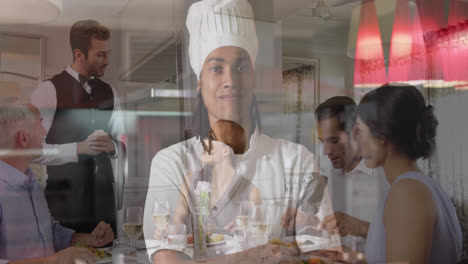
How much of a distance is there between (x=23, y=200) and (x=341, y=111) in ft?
4.36

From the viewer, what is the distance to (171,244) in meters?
1.57

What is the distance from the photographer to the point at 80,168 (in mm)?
1342

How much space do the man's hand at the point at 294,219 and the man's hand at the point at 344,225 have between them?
0.26ft

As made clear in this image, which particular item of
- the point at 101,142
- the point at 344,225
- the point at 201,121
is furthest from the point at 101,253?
the point at 344,225

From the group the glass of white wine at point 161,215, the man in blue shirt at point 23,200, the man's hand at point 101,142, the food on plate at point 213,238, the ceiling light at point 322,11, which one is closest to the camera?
the man in blue shirt at point 23,200

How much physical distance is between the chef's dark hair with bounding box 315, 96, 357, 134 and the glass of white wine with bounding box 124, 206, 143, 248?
884mm

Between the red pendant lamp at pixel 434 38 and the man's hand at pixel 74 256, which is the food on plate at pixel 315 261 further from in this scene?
the red pendant lamp at pixel 434 38

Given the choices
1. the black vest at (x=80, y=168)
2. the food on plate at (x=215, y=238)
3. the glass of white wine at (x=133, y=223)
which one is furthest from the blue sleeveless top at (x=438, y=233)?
the black vest at (x=80, y=168)

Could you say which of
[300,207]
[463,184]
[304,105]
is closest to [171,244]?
[300,207]

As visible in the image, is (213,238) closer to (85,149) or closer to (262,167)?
(262,167)

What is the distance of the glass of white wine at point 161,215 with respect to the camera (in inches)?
60.0

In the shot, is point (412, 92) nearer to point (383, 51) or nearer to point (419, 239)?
point (383, 51)

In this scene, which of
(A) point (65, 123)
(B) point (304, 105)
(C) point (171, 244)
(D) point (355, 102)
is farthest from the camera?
(D) point (355, 102)

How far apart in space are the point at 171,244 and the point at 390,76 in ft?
4.11
